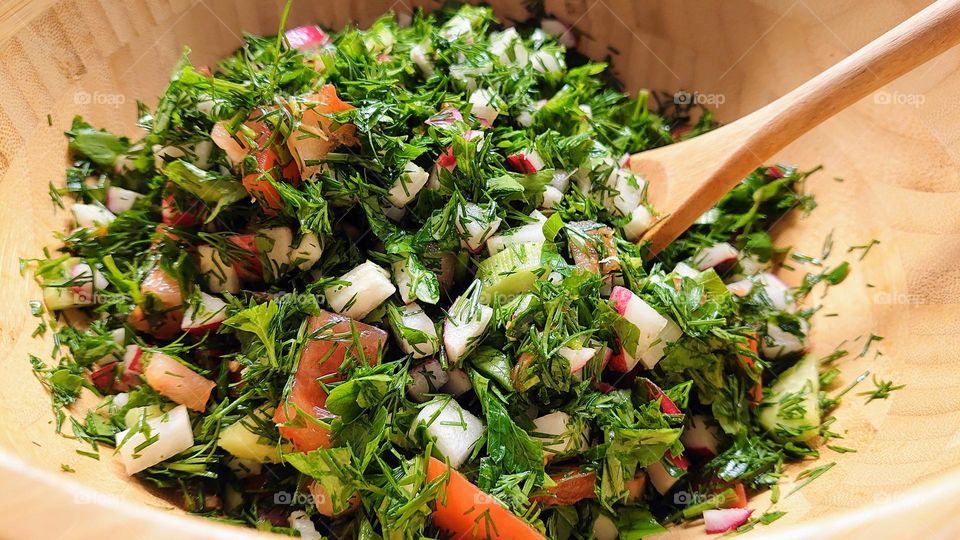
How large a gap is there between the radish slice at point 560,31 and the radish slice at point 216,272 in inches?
62.6

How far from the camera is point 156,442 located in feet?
5.58

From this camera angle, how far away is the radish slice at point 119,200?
214 cm

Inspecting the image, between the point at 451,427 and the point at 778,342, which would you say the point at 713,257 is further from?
the point at 451,427

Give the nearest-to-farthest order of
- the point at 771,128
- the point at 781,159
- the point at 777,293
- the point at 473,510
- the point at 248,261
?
the point at 473,510 → the point at 248,261 → the point at 771,128 → the point at 777,293 → the point at 781,159

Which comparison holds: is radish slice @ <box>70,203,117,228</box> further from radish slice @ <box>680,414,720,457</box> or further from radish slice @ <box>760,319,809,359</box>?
radish slice @ <box>760,319,809,359</box>

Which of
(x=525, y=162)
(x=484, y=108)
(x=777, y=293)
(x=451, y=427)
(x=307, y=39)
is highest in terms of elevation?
(x=307, y=39)

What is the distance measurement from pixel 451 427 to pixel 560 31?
5.81ft

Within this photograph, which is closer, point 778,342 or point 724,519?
point 724,519

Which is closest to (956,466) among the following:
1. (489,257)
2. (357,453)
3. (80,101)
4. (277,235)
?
(489,257)

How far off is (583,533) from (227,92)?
1.50 m

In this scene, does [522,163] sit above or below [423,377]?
above

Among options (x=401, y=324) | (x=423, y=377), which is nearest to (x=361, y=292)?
(x=401, y=324)

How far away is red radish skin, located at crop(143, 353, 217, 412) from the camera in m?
1.80

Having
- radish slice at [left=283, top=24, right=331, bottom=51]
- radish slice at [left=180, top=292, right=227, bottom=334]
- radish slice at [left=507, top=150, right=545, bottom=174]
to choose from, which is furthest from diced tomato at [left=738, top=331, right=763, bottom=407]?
radish slice at [left=283, top=24, right=331, bottom=51]
